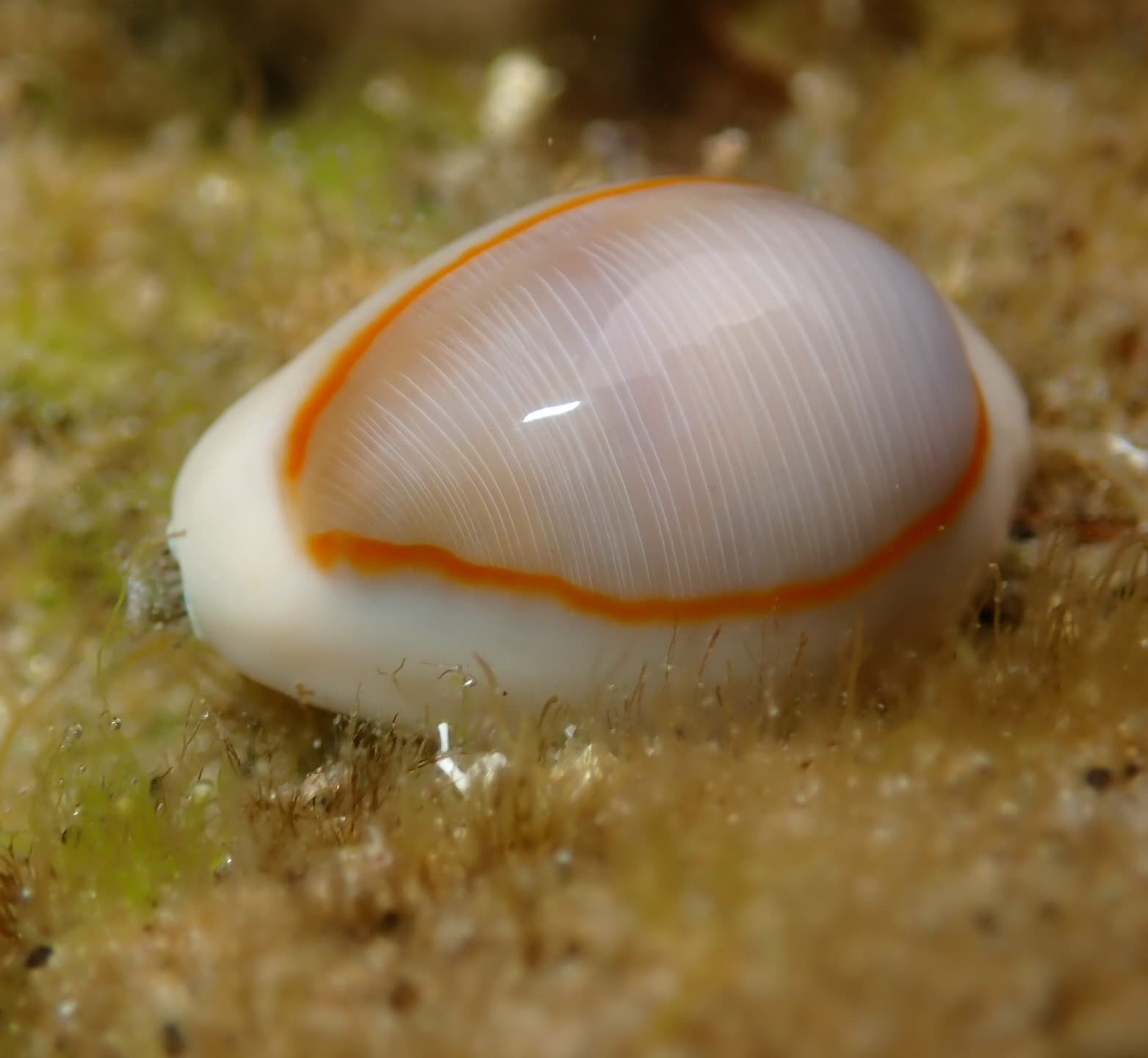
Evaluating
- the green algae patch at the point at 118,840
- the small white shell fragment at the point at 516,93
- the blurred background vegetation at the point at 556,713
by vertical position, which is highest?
the small white shell fragment at the point at 516,93

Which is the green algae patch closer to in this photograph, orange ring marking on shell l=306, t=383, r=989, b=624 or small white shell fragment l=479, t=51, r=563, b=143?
orange ring marking on shell l=306, t=383, r=989, b=624

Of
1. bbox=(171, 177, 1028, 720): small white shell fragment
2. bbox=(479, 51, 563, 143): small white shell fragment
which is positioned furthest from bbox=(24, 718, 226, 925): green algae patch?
bbox=(479, 51, 563, 143): small white shell fragment

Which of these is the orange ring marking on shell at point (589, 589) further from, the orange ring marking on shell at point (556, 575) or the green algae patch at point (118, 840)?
the green algae patch at point (118, 840)

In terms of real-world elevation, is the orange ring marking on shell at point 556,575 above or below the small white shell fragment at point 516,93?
below

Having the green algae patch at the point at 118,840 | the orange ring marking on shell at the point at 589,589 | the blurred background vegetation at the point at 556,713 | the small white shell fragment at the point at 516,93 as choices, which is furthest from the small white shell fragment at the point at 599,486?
the small white shell fragment at the point at 516,93

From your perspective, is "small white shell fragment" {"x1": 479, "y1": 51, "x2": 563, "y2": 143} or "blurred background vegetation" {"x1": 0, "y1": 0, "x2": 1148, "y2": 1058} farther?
"small white shell fragment" {"x1": 479, "y1": 51, "x2": 563, "y2": 143}

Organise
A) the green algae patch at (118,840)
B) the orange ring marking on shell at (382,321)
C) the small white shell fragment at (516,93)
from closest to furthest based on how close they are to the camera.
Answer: the green algae patch at (118,840) < the orange ring marking on shell at (382,321) < the small white shell fragment at (516,93)

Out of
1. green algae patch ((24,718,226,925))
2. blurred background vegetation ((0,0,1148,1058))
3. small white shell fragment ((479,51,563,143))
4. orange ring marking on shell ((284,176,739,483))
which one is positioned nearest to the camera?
blurred background vegetation ((0,0,1148,1058))

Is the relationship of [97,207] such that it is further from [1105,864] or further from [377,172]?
[1105,864]
